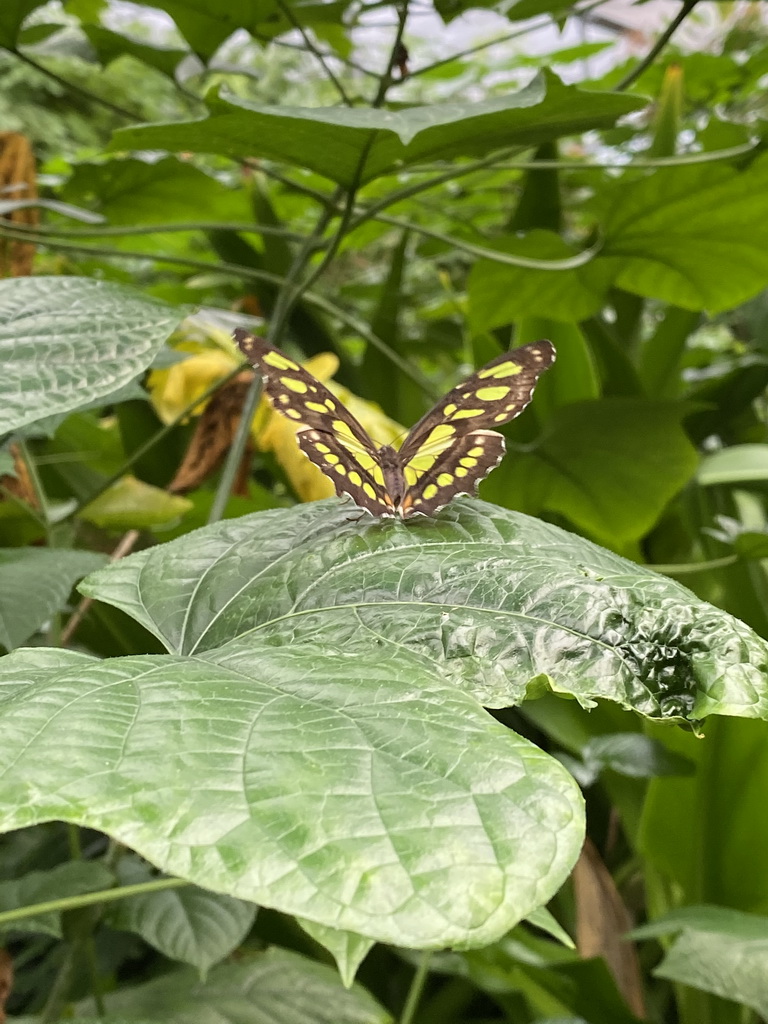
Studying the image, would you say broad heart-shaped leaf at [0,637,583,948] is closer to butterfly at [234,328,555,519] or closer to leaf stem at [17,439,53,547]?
butterfly at [234,328,555,519]

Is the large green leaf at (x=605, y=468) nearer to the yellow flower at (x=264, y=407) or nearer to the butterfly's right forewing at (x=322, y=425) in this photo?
the yellow flower at (x=264, y=407)

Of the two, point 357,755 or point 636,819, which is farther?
point 636,819

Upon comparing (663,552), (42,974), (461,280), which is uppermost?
(461,280)

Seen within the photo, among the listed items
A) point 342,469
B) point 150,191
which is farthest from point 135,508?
point 150,191

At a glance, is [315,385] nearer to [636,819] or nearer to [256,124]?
[256,124]

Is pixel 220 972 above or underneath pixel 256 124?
underneath

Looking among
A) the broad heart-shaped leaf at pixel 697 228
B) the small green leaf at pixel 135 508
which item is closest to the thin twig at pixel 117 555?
the small green leaf at pixel 135 508

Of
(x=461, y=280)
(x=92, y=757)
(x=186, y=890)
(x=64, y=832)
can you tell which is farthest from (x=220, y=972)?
(x=461, y=280)
